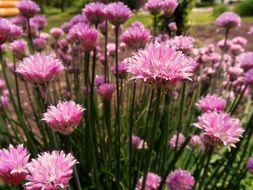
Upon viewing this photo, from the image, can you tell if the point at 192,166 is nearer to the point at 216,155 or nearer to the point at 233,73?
the point at 216,155

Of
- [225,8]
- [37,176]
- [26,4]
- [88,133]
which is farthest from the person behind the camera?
[225,8]

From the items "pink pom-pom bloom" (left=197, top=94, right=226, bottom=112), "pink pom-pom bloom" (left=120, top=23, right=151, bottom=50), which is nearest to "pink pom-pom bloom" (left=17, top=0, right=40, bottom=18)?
"pink pom-pom bloom" (left=120, top=23, right=151, bottom=50)

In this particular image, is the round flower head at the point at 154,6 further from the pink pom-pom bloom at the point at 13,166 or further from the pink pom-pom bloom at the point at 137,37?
the pink pom-pom bloom at the point at 13,166

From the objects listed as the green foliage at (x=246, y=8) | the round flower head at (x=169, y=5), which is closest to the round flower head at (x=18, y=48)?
the round flower head at (x=169, y=5)

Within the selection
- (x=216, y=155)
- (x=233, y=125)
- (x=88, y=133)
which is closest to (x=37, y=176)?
(x=233, y=125)

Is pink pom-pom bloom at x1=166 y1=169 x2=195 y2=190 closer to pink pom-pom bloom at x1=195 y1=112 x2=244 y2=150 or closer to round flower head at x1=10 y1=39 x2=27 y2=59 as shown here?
pink pom-pom bloom at x1=195 y1=112 x2=244 y2=150

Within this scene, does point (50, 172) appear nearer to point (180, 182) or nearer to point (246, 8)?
point (180, 182)
